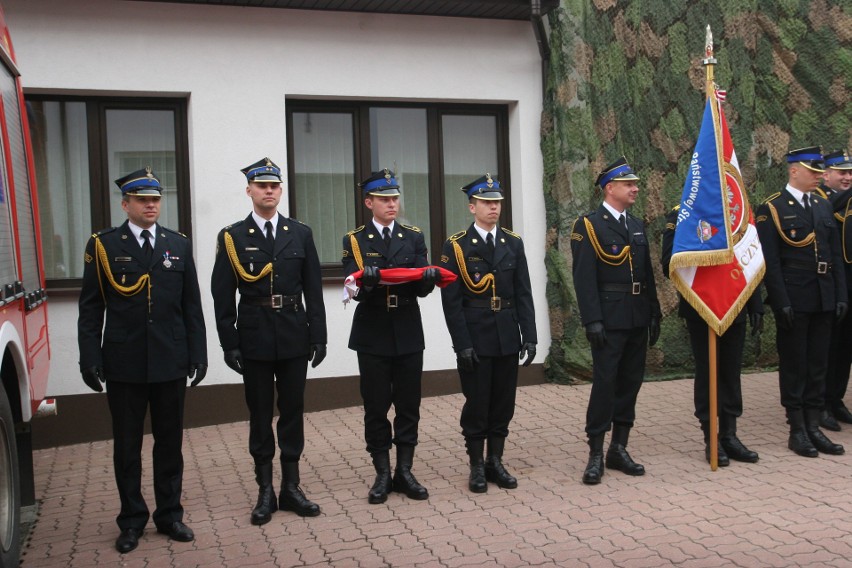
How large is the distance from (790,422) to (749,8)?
524 cm

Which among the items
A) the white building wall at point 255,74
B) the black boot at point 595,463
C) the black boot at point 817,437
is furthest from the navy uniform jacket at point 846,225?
the white building wall at point 255,74

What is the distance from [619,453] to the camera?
6.52 metres

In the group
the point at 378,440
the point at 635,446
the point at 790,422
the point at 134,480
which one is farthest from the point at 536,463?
the point at 134,480

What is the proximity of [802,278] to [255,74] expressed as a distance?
16.8 feet

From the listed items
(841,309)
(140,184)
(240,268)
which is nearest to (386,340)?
(240,268)

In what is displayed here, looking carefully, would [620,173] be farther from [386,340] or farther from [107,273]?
[107,273]

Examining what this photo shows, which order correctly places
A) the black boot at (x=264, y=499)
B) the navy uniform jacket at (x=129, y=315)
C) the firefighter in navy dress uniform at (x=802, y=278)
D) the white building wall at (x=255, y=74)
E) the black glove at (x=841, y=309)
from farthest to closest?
1. the white building wall at (x=255, y=74)
2. the black glove at (x=841, y=309)
3. the firefighter in navy dress uniform at (x=802, y=278)
4. the black boot at (x=264, y=499)
5. the navy uniform jacket at (x=129, y=315)

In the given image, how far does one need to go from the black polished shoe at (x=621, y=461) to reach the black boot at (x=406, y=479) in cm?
142

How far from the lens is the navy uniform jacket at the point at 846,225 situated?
764 cm

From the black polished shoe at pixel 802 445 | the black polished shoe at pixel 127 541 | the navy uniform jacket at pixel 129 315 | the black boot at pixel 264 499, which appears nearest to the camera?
the black polished shoe at pixel 127 541

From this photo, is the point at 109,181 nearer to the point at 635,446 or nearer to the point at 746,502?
the point at 635,446

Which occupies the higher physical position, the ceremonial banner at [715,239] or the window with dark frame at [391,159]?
the window with dark frame at [391,159]

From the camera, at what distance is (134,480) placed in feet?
17.6

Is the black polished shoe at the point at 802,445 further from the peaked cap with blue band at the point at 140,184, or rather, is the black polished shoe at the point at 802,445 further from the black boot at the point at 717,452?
the peaked cap with blue band at the point at 140,184
